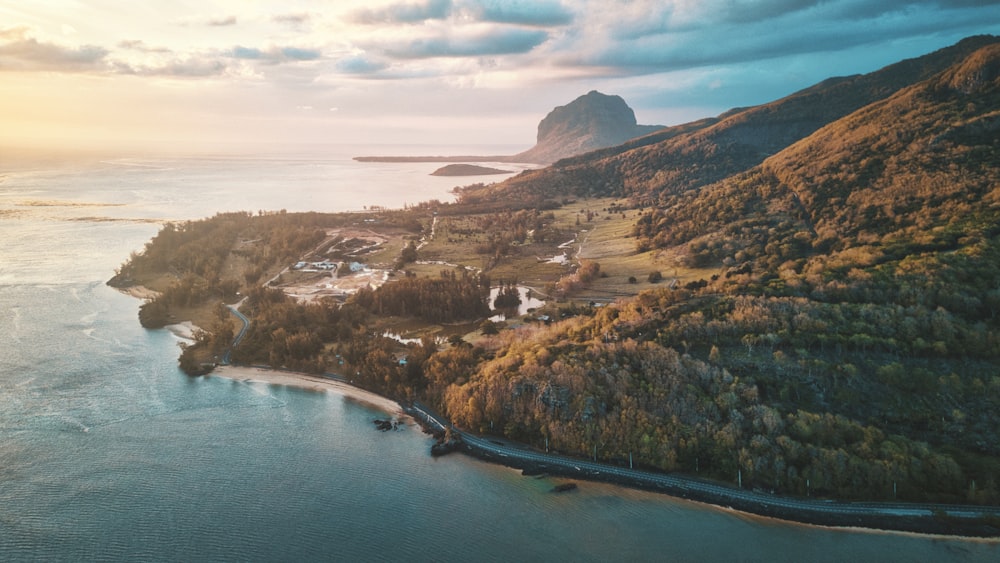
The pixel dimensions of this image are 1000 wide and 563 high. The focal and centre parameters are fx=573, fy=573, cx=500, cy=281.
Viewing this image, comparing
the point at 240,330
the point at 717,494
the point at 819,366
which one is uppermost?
the point at 819,366

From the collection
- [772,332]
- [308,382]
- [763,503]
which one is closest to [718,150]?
[772,332]

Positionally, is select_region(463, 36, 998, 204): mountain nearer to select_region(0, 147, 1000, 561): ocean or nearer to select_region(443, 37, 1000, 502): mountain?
select_region(443, 37, 1000, 502): mountain

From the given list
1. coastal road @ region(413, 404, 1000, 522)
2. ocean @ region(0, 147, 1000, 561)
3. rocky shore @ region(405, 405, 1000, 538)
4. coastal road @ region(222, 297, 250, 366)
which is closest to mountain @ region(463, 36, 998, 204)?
coastal road @ region(222, 297, 250, 366)

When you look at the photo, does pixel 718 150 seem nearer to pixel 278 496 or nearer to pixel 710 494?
pixel 710 494

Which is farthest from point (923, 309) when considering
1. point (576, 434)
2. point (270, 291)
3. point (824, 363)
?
point (270, 291)

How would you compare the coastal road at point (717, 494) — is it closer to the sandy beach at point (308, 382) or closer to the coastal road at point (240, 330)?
the sandy beach at point (308, 382)

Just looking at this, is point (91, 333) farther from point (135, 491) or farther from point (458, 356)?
point (458, 356)
